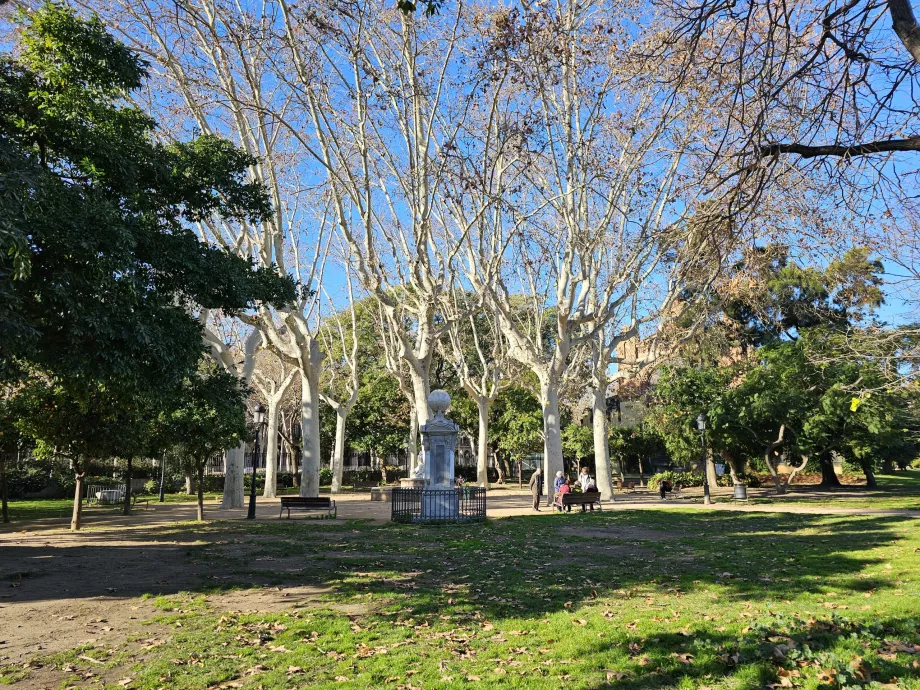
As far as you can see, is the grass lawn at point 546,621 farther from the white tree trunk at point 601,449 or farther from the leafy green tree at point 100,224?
the white tree trunk at point 601,449

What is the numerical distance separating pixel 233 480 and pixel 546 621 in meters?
19.5

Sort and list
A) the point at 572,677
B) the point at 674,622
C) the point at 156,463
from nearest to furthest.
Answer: the point at 572,677 → the point at 674,622 → the point at 156,463

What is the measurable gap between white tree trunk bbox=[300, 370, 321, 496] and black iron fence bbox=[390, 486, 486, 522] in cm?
625

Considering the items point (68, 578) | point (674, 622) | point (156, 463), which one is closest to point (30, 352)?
point (68, 578)

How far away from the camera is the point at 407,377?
36.8 m

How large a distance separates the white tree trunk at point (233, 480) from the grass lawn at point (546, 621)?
1149 centimetres

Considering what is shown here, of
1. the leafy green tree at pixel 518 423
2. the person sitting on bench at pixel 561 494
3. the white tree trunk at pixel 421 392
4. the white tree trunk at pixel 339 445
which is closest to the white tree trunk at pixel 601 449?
the person sitting on bench at pixel 561 494

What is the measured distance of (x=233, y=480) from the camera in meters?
23.7

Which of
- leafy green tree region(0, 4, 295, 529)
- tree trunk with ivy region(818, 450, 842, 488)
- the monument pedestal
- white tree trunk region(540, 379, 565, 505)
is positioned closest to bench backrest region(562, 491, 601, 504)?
white tree trunk region(540, 379, 565, 505)

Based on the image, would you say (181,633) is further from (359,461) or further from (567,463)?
(359,461)

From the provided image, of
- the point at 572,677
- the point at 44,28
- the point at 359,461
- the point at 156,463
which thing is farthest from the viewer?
the point at 359,461

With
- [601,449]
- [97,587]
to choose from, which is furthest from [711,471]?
[97,587]

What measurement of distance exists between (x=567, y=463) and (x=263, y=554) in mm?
46345

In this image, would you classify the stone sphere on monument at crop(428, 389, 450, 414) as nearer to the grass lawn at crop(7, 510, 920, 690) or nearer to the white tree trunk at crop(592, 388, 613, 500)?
the grass lawn at crop(7, 510, 920, 690)
